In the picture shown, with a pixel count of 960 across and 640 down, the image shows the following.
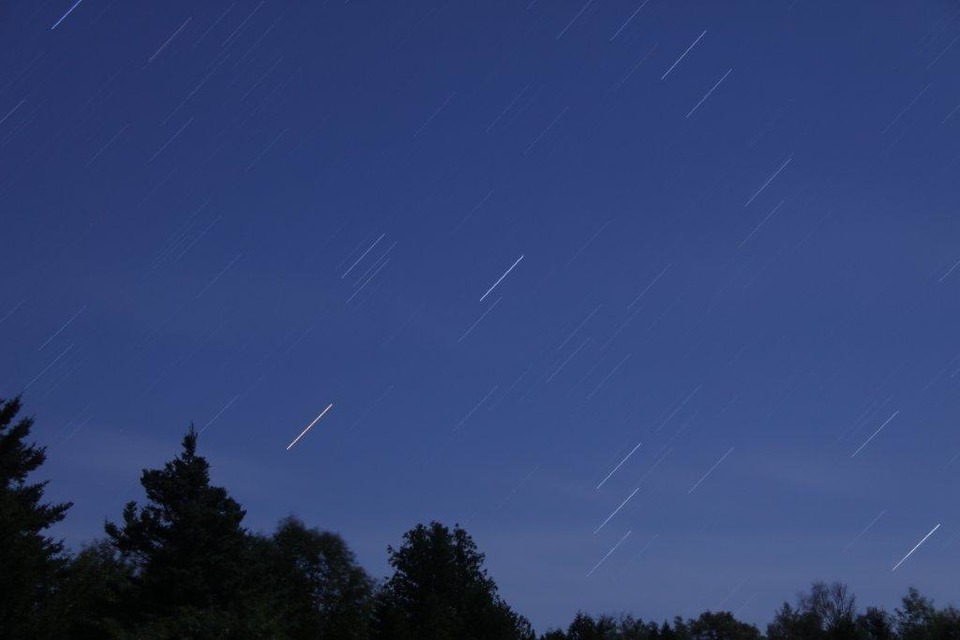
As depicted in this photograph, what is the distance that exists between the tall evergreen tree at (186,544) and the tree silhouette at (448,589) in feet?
32.2

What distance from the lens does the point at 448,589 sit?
183 ft

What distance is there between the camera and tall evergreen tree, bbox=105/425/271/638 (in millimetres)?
35531

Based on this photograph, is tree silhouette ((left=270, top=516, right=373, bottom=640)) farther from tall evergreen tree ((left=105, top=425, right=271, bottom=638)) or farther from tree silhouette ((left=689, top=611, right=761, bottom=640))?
tree silhouette ((left=689, top=611, right=761, bottom=640))

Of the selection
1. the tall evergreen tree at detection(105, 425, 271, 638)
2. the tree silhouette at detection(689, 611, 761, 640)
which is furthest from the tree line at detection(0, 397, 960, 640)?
the tree silhouette at detection(689, 611, 761, 640)

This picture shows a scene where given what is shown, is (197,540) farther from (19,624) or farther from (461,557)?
(461,557)

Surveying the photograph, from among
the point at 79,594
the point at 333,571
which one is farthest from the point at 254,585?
the point at 333,571

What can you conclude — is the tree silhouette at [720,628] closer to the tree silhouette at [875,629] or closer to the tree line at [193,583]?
the tree silhouette at [875,629]

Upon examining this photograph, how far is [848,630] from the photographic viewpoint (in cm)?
5734

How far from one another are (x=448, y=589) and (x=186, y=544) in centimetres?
2259

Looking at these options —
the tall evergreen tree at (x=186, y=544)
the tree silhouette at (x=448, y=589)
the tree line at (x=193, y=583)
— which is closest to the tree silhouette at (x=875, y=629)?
the tree line at (x=193, y=583)

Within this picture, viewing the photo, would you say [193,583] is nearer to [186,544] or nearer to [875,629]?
[186,544]

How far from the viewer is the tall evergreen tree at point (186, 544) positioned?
1399 inches

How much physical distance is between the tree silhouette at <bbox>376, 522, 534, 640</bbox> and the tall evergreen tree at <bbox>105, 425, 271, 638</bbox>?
386 inches

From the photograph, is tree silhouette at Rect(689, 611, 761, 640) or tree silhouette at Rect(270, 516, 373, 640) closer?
tree silhouette at Rect(270, 516, 373, 640)
